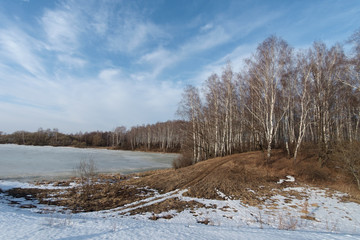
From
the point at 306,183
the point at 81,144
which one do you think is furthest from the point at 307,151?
the point at 81,144

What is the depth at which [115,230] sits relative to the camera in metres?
5.07

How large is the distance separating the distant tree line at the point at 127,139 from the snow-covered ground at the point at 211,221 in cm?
4476

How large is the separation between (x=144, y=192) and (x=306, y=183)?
10.8 metres

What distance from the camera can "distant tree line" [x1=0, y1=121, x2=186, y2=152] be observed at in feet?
209

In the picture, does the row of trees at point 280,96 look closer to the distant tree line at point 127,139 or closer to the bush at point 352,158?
the bush at point 352,158

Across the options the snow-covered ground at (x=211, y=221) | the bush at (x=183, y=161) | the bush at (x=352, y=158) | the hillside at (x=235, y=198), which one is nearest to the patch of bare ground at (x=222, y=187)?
the hillside at (x=235, y=198)

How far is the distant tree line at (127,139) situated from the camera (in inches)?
2502

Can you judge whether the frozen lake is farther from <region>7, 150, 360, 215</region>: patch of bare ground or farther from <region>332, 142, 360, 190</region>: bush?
<region>332, 142, 360, 190</region>: bush

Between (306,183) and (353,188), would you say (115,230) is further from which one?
(353,188)

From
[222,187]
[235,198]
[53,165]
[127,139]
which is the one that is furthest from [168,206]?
[127,139]

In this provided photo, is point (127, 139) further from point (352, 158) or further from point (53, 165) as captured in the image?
point (352, 158)

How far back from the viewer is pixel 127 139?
8519cm

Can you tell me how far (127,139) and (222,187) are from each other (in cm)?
7856

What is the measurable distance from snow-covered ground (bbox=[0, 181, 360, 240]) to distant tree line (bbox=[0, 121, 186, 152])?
4476cm
